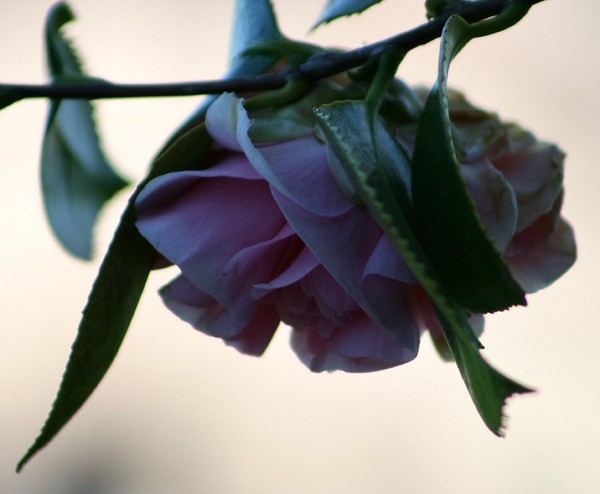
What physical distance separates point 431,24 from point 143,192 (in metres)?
0.09

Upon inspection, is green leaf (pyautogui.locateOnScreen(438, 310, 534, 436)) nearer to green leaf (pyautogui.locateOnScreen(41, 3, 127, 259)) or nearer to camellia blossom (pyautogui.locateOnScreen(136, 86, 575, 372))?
camellia blossom (pyautogui.locateOnScreen(136, 86, 575, 372))

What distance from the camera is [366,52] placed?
25 cm

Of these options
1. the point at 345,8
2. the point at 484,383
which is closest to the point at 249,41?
the point at 345,8

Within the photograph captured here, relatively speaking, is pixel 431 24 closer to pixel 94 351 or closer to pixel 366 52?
pixel 366 52

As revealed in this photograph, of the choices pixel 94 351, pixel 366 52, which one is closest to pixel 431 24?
pixel 366 52

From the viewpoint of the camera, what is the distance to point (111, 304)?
232 millimetres

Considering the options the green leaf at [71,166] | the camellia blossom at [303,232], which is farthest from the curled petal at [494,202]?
the green leaf at [71,166]

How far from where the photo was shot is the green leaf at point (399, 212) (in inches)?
7.1

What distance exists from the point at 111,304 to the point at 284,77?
87 millimetres

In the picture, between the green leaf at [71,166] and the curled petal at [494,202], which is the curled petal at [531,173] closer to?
the curled petal at [494,202]

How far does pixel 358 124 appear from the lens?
22 centimetres

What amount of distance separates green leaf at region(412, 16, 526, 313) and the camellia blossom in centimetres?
2

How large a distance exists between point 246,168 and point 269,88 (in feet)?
0.12

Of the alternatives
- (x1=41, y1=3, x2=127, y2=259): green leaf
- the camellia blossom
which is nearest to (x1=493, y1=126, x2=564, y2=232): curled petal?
the camellia blossom
